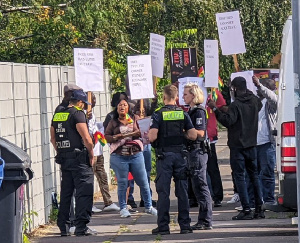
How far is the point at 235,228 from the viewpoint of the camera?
11.7m

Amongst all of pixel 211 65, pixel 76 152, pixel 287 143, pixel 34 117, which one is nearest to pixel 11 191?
pixel 76 152

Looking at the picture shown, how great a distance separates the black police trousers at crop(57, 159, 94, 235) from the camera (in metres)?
11.1

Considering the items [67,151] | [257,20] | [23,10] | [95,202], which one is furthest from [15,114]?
[257,20]

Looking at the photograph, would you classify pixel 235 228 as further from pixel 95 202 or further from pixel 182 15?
pixel 182 15

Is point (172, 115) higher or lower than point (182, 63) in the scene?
lower

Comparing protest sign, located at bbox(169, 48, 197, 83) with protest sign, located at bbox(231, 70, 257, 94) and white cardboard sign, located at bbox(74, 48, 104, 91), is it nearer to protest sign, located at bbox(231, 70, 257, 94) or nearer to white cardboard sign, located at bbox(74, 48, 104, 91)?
protest sign, located at bbox(231, 70, 257, 94)

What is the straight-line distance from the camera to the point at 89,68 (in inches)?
509

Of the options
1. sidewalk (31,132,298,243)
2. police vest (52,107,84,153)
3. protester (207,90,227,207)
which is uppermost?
police vest (52,107,84,153)

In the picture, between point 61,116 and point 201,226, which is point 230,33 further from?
point 61,116

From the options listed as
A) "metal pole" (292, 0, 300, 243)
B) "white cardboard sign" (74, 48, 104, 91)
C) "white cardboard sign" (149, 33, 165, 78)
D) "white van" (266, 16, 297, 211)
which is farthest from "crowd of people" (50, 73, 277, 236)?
"metal pole" (292, 0, 300, 243)

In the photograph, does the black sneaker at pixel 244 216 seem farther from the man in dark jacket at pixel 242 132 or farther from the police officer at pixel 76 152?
the police officer at pixel 76 152

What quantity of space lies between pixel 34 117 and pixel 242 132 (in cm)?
281

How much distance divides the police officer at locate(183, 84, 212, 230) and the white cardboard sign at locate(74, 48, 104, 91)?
1.76 metres

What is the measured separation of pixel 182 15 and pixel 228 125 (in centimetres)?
1422
